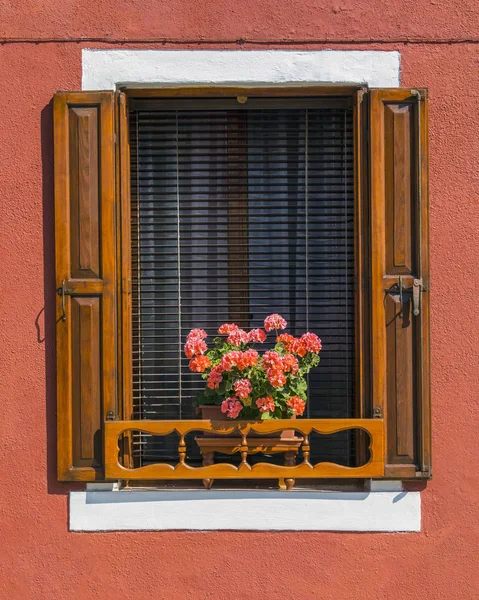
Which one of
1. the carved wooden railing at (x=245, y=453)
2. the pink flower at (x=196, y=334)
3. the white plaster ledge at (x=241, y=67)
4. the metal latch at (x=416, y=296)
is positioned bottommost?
the carved wooden railing at (x=245, y=453)

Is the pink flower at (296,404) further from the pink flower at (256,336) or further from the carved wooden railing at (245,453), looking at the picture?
the pink flower at (256,336)

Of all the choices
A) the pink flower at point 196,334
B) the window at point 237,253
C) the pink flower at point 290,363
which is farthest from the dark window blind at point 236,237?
the pink flower at point 290,363

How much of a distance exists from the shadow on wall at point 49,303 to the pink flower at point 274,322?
98 cm

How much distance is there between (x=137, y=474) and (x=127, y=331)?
0.65 meters

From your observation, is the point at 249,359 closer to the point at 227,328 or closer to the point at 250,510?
the point at 227,328

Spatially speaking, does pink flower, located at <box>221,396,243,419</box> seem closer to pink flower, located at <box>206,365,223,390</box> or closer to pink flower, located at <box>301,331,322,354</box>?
pink flower, located at <box>206,365,223,390</box>

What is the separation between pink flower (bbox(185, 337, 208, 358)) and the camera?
3426 millimetres

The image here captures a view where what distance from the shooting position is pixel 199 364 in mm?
3402

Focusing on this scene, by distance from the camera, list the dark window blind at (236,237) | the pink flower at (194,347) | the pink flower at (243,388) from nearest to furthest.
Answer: the pink flower at (243,388)
the pink flower at (194,347)
the dark window blind at (236,237)

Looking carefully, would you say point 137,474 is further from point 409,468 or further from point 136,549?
point 409,468

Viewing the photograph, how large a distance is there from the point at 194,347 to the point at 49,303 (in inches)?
27.7

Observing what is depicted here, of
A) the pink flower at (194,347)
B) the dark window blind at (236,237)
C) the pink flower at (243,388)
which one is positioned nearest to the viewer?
the pink flower at (243,388)

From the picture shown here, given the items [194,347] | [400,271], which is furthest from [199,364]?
[400,271]

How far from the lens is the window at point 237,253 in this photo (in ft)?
11.3
